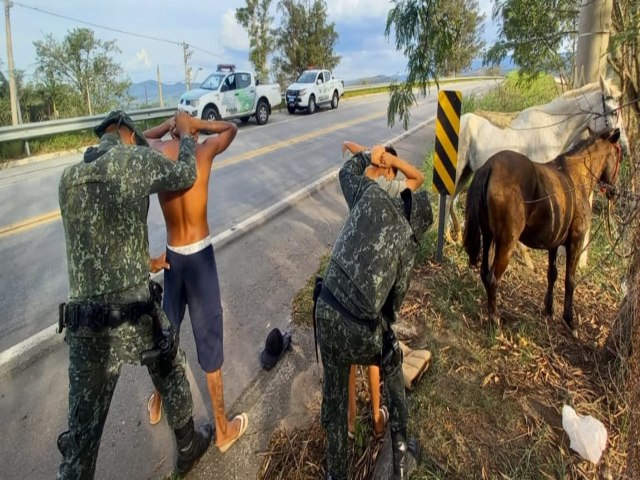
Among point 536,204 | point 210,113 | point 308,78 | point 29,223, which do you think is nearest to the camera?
point 536,204

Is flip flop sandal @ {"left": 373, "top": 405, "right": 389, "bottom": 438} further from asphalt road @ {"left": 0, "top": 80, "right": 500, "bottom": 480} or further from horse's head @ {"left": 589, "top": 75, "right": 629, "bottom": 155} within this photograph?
horse's head @ {"left": 589, "top": 75, "right": 629, "bottom": 155}

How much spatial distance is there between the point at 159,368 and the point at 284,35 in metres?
27.8

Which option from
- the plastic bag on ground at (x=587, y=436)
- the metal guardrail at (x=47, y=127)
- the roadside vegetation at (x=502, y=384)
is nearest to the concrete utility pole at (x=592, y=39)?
the roadside vegetation at (x=502, y=384)

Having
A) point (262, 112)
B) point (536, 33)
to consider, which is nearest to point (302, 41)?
point (262, 112)

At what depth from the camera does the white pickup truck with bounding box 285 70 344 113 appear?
1875 cm

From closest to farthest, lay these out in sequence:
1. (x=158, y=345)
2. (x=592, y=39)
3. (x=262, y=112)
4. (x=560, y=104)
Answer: (x=158, y=345) < (x=592, y=39) < (x=560, y=104) < (x=262, y=112)

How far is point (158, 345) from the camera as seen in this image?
233 centimetres

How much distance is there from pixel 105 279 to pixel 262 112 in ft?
49.9

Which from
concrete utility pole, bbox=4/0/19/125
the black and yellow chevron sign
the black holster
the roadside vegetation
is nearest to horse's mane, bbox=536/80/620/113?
the black and yellow chevron sign

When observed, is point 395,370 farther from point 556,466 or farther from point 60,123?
point 60,123

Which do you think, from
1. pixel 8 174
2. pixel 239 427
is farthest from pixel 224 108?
pixel 239 427

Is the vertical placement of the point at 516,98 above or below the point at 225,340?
above

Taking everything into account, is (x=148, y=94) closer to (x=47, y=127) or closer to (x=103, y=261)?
(x=47, y=127)

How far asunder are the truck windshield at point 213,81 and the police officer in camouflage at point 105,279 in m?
13.5
